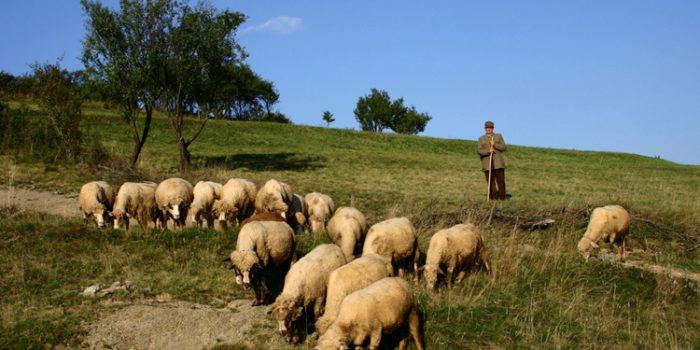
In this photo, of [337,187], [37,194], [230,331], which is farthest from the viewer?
[337,187]

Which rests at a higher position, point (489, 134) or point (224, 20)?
point (224, 20)

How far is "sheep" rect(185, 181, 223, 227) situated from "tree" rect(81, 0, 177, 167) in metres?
10.7

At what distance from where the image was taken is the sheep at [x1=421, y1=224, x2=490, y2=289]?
33.5ft

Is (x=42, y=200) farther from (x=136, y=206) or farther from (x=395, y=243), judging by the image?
(x=395, y=243)

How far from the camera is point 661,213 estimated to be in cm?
1656

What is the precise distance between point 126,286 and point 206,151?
25809 millimetres

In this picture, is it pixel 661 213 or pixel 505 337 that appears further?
pixel 661 213

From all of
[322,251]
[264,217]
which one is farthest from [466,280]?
[264,217]

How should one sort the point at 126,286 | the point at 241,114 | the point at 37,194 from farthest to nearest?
the point at 241,114, the point at 37,194, the point at 126,286

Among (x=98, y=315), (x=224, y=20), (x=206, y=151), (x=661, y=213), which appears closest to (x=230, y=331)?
(x=98, y=315)

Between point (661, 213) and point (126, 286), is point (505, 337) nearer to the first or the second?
point (126, 286)

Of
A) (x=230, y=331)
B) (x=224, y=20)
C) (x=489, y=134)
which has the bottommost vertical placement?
(x=230, y=331)

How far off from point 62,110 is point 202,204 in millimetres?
12742

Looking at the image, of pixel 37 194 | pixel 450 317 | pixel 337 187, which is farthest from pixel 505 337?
pixel 37 194
